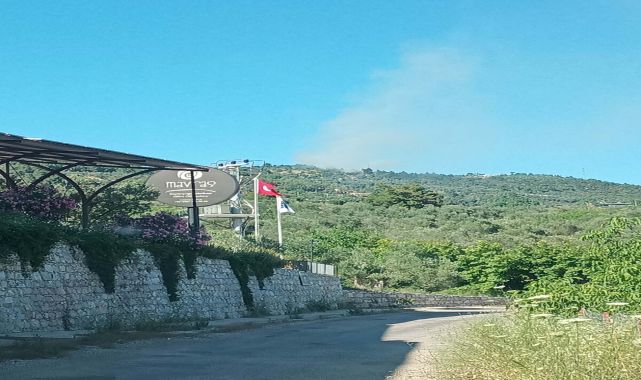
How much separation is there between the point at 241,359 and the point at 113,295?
7605 millimetres

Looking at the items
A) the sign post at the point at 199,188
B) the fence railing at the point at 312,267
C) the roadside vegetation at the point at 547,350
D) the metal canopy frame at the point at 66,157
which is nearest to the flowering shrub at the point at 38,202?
the metal canopy frame at the point at 66,157

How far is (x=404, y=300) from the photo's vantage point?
4547 cm

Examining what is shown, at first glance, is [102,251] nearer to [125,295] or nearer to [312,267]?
[125,295]

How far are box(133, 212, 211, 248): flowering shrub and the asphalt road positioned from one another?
428cm

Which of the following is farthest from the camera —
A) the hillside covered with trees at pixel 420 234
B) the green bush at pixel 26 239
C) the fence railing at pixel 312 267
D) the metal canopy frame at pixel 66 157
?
the fence railing at pixel 312 267

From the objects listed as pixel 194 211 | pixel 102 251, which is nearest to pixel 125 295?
pixel 102 251

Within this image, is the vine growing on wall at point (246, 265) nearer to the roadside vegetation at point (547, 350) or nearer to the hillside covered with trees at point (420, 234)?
the hillside covered with trees at point (420, 234)

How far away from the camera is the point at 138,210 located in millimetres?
30203

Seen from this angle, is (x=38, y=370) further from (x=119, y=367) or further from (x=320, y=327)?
(x=320, y=327)

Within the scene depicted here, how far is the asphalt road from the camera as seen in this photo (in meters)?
12.6

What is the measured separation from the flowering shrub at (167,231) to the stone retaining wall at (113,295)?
849mm

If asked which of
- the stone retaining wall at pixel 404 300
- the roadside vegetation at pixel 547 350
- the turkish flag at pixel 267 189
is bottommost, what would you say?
the stone retaining wall at pixel 404 300

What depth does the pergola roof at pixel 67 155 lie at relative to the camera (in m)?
18.9

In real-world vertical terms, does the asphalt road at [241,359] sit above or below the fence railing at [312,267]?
below
